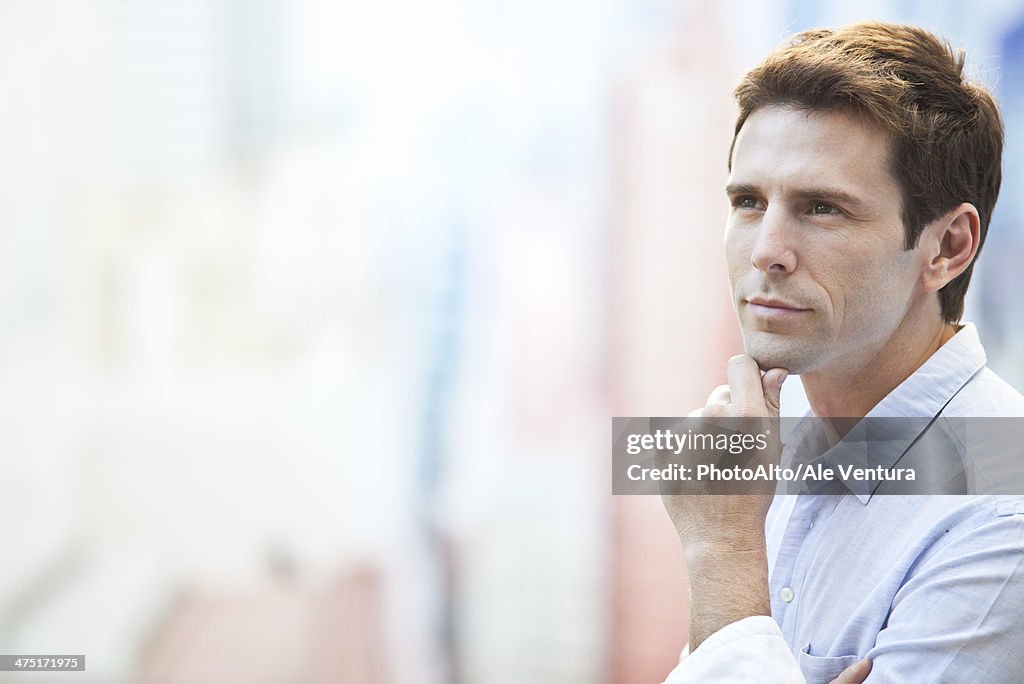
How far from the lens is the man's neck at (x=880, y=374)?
1093 millimetres

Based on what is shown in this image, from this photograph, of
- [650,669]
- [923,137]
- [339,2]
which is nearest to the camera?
[923,137]

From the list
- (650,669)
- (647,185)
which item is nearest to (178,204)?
(647,185)

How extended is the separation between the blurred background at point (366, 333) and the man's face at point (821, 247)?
1304 mm

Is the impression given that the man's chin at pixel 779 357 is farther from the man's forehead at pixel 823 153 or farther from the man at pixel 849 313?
the man's forehead at pixel 823 153

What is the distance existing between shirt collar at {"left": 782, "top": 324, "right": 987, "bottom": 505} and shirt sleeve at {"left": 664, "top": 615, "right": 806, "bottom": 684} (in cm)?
23

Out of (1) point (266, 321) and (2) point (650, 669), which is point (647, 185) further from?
(2) point (650, 669)

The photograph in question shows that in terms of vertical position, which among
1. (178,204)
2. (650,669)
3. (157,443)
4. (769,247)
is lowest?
(650,669)

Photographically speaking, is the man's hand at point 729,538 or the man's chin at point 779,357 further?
the man's chin at point 779,357

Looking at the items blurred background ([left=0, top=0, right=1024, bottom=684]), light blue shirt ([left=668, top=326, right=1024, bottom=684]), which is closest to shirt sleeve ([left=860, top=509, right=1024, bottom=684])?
light blue shirt ([left=668, top=326, right=1024, bottom=684])

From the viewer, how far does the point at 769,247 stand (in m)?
1.04

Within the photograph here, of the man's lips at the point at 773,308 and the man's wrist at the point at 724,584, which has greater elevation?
the man's lips at the point at 773,308

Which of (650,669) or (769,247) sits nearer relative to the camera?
(769,247)

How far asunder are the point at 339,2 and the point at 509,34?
472 millimetres

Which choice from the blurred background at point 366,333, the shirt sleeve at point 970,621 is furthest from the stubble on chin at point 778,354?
the blurred background at point 366,333
